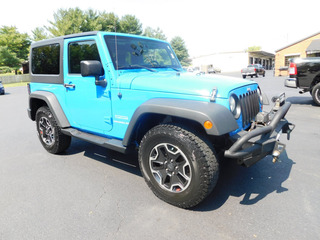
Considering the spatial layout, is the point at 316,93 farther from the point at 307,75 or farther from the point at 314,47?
the point at 314,47

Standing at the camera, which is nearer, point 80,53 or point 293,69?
point 80,53

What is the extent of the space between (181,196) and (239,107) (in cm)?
115

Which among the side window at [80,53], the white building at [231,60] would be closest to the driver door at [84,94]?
the side window at [80,53]

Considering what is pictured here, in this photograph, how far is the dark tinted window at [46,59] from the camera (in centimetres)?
402

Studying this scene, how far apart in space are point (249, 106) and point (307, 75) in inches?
261

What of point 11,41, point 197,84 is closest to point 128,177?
point 197,84

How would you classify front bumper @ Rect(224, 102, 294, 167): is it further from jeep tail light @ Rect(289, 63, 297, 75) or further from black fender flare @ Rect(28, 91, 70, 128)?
jeep tail light @ Rect(289, 63, 297, 75)

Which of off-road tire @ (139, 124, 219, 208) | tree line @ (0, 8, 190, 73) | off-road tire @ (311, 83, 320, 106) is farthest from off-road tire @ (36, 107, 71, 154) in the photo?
tree line @ (0, 8, 190, 73)

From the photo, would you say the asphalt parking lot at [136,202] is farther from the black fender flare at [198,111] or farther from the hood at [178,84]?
the hood at [178,84]

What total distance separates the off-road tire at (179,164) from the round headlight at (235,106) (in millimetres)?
453

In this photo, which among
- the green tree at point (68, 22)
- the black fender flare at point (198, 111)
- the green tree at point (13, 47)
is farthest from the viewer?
the green tree at point (13, 47)

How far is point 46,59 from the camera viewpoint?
14.0 feet

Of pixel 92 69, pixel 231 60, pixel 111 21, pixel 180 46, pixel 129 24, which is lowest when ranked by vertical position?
pixel 92 69

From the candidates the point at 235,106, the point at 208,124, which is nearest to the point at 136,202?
the point at 208,124
